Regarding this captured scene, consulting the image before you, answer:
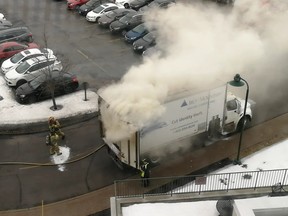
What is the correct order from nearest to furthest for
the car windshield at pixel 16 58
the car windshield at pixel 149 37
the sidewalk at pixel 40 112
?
the sidewalk at pixel 40 112 → the car windshield at pixel 16 58 → the car windshield at pixel 149 37

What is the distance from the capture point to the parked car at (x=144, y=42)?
24.2m

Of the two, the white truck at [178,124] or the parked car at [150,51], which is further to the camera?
the parked car at [150,51]

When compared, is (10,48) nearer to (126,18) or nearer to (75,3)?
(126,18)

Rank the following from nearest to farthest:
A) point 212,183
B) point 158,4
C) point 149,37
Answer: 1. point 212,183
2. point 149,37
3. point 158,4

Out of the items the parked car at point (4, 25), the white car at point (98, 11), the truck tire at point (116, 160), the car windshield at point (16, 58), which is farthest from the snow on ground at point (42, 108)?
the white car at point (98, 11)

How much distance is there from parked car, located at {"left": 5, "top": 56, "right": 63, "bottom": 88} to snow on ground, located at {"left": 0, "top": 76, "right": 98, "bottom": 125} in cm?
74

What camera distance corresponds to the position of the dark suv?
82.1ft

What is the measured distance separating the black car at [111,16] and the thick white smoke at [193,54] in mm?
3013

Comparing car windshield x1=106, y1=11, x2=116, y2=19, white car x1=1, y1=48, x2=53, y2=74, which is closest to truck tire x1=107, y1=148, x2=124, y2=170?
white car x1=1, y1=48, x2=53, y2=74

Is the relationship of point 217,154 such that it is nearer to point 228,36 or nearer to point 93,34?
point 228,36

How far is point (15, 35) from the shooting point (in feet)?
83.1

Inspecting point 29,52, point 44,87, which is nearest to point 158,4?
point 29,52

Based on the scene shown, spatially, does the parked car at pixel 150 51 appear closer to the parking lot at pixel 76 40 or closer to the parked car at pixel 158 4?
the parking lot at pixel 76 40

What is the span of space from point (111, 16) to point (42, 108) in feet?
40.1
